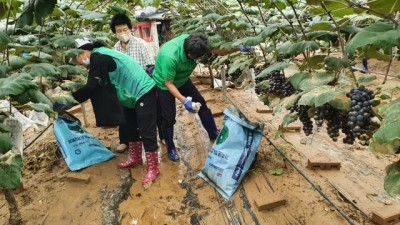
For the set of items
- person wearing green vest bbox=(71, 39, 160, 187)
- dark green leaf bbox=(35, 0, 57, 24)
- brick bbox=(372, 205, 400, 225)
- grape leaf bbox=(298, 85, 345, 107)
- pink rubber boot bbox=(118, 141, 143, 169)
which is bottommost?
pink rubber boot bbox=(118, 141, 143, 169)

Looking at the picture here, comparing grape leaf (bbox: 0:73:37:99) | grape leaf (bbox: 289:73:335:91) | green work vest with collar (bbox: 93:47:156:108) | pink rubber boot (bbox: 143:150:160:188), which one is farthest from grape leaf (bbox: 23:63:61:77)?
grape leaf (bbox: 289:73:335:91)

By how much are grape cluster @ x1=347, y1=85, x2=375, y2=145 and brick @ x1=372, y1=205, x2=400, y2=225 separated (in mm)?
1133

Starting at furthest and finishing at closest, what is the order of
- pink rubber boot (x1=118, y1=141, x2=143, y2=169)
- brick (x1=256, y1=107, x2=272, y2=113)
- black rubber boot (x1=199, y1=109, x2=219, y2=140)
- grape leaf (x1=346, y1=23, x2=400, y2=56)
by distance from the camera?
brick (x1=256, y1=107, x2=272, y2=113) → black rubber boot (x1=199, y1=109, x2=219, y2=140) → pink rubber boot (x1=118, y1=141, x2=143, y2=169) → grape leaf (x1=346, y1=23, x2=400, y2=56)

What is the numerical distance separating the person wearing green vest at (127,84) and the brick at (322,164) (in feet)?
4.68

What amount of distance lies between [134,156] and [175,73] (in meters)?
0.98

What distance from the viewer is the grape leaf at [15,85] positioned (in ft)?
5.64

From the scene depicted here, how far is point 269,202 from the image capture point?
102 inches

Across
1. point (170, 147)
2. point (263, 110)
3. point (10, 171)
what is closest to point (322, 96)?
point (10, 171)

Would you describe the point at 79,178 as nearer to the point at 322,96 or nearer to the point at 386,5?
the point at 322,96

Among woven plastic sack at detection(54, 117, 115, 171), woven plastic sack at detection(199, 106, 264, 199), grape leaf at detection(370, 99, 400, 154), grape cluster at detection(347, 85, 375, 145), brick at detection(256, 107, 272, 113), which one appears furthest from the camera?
brick at detection(256, 107, 272, 113)

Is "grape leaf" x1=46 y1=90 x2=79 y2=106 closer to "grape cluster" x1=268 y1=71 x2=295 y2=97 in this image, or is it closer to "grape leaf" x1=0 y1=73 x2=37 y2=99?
"grape leaf" x1=0 y1=73 x2=37 y2=99

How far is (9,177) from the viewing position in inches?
72.9

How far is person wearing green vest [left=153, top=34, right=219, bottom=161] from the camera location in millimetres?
3170

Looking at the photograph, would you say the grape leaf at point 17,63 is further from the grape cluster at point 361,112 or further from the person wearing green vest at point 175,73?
the grape cluster at point 361,112
